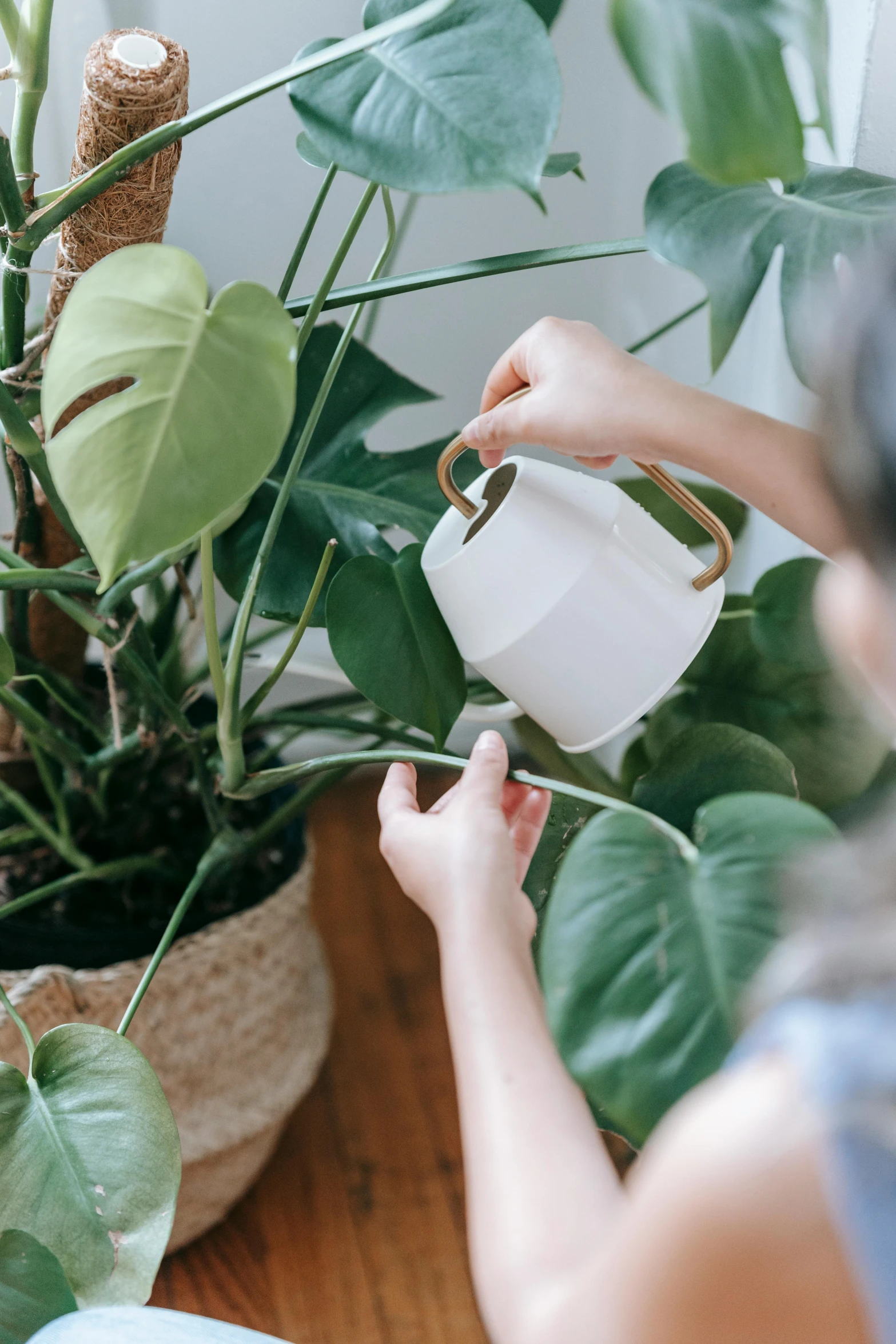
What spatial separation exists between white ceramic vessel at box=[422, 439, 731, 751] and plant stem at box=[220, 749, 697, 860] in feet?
0.19

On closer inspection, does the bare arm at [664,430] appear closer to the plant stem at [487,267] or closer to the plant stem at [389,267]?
the plant stem at [487,267]

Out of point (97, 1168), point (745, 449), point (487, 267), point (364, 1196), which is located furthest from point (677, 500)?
point (364, 1196)

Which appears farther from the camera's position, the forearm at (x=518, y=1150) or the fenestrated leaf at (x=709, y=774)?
the fenestrated leaf at (x=709, y=774)

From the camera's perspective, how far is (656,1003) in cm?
48

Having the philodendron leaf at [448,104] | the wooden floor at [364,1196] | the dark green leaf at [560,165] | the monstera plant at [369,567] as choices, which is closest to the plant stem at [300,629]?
the monstera plant at [369,567]

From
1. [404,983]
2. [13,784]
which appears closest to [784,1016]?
[13,784]

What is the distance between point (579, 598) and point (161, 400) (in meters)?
0.27

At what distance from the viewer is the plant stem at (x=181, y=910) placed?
0.72 metres

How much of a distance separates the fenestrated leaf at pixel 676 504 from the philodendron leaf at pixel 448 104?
39 cm

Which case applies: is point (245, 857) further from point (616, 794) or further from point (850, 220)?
point (850, 220)

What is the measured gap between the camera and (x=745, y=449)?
636 millimetres

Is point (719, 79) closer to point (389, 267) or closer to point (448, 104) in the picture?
point (448, 104)

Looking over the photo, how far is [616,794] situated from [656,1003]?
1.45 ft

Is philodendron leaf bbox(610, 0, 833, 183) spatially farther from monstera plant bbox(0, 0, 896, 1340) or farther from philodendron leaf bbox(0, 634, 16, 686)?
philodendron leaf bbox(0, 634, 16, 686)
